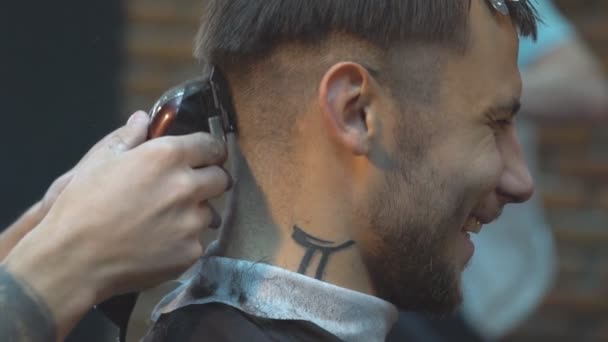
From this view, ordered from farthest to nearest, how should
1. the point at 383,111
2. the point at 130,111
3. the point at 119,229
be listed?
the point at 130,111 < the point at 383,111 < the point at 119,229

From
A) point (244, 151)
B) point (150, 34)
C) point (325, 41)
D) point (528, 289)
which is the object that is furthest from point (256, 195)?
point (150, 34)

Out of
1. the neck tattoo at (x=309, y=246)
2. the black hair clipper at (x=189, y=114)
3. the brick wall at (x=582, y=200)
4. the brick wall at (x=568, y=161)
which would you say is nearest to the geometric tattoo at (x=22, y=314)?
the black hair clipper at (x=189, y=114)

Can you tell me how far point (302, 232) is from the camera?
2.14 m

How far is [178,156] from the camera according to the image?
205cm

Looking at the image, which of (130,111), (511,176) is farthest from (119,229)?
(130,111)

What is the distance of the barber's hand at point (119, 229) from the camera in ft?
6.59

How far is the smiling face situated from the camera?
213 cm

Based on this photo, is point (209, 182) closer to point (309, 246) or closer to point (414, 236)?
point (309, 246)

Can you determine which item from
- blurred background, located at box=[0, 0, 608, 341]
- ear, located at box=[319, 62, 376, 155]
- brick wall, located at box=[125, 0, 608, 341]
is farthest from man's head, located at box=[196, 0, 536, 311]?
brick wall, located at box=[125, 0, 608, 341]

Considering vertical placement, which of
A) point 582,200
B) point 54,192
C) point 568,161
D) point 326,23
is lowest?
point 582,200

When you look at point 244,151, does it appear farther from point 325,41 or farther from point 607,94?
point 607,94

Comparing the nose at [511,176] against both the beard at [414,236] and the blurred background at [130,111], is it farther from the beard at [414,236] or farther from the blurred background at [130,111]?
the blurred background at [130,111]

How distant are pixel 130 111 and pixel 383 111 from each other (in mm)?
2664

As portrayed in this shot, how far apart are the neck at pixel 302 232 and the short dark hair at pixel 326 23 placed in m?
0.21
